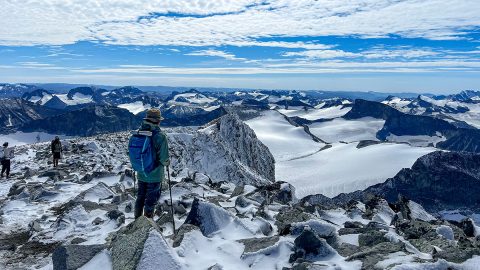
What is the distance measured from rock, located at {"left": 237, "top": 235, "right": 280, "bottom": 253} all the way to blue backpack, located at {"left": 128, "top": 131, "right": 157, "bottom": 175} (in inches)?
123

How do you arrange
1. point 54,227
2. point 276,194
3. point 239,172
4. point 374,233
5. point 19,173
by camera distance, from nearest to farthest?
point 374,233, point 54,227, point 276,194, point 19,173, point 239,172

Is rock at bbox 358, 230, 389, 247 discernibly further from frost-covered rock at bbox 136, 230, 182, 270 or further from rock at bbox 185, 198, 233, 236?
frost-covered rock at bbox 136, 230, 182, 270

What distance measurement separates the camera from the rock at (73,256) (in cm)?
894

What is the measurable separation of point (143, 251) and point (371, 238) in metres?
5.53

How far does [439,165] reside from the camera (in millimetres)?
149500

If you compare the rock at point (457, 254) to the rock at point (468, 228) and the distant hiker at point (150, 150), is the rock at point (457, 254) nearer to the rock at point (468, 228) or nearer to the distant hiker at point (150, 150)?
the rock at point (468, 228)

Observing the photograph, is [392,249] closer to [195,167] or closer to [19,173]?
[19,173]

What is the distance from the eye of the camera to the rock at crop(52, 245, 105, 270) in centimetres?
894

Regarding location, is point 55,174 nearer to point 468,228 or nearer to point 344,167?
point 468,228

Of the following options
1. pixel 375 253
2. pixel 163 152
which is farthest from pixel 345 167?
pixel 375 253

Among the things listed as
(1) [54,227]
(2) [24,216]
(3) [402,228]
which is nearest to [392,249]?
(3) [402,228]

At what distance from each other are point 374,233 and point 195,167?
145 ft

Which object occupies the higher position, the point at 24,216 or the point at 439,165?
the point at 24,216

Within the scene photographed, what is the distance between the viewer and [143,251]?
27.2ft
